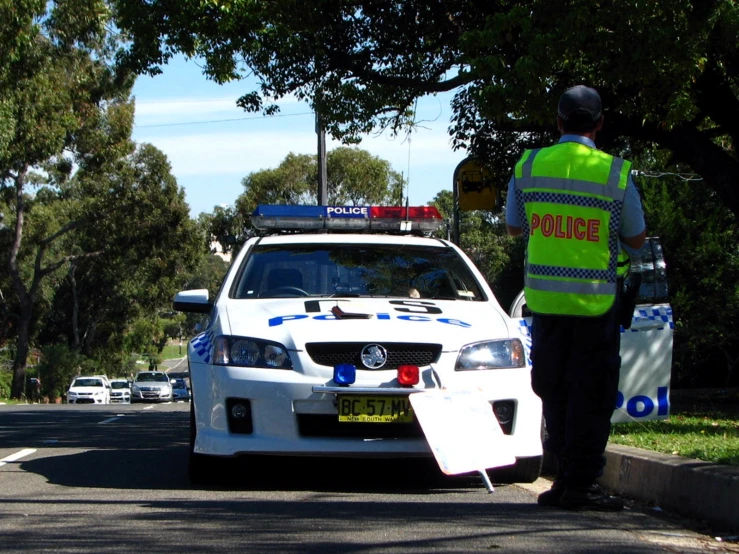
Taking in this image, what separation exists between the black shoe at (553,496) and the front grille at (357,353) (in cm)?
114

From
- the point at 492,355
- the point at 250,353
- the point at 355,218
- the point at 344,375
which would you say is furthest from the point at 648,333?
the point at 250,353

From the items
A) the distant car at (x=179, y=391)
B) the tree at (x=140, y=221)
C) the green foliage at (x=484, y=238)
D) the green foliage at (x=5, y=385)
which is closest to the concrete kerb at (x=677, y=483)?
the tree at (x=140, y=221)

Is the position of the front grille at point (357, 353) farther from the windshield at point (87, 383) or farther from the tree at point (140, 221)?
the windshield at point (87, 383)

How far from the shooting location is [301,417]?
5.89 metres

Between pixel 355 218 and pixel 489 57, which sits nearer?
pixel 355 218

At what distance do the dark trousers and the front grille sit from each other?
47.3 inches

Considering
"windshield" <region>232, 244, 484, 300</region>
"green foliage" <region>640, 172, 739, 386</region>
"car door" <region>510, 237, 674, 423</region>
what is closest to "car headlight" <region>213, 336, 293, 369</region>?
"windshield" <region>232, 244, 484, 300</region>

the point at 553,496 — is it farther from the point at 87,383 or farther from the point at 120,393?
the point at 120,393

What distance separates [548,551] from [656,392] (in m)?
4.18

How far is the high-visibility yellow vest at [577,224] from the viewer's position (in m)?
4.73

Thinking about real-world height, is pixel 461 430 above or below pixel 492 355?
below

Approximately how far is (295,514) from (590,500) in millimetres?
1310

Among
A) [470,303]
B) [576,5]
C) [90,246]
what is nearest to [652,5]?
[576,5]

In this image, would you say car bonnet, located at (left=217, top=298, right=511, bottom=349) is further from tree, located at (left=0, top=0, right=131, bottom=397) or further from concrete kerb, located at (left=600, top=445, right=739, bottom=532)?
tree, located at (left=0, top=0, right=131, bottom=397)
